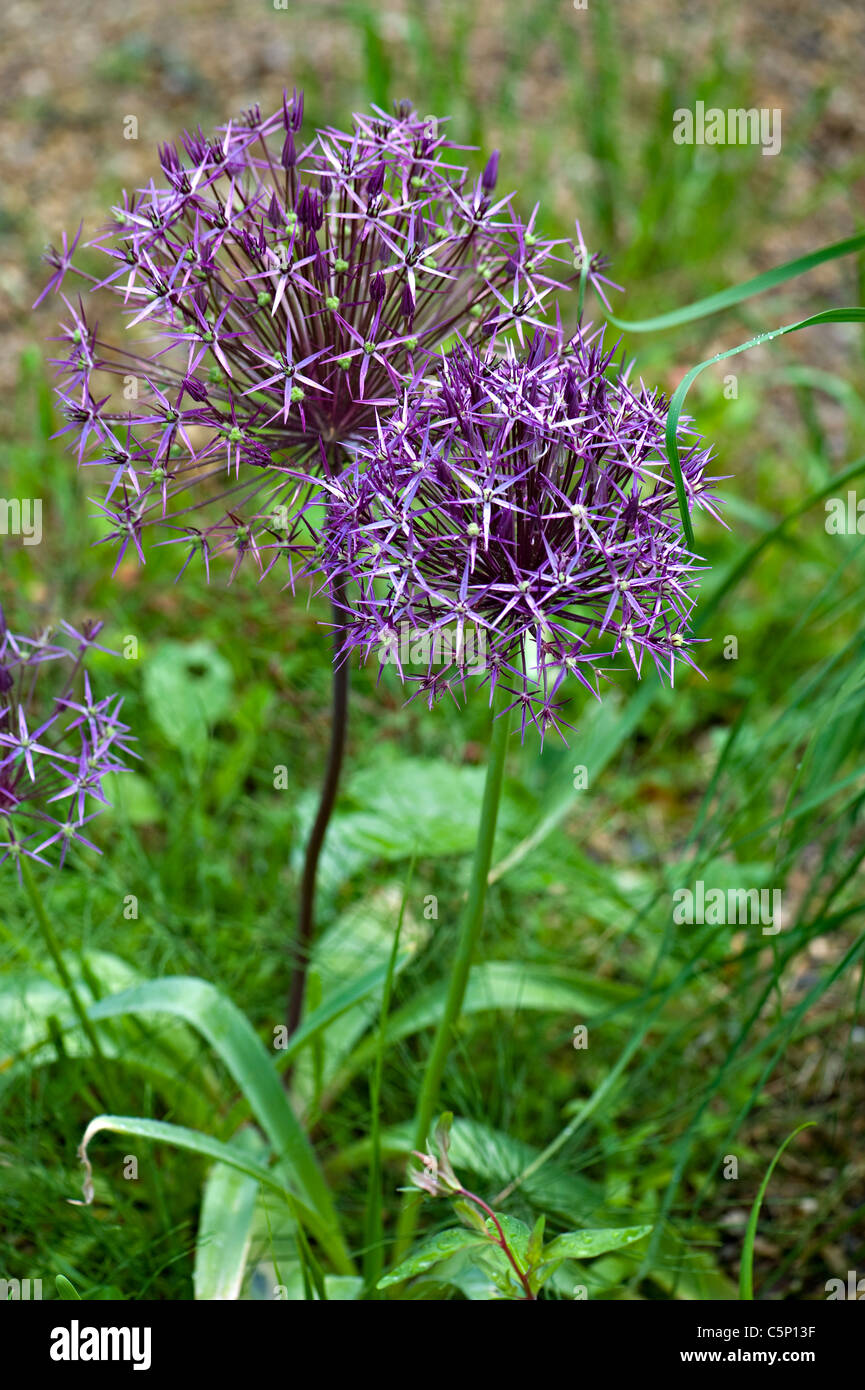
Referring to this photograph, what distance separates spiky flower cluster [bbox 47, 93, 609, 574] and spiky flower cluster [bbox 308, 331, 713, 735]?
0.46 feet

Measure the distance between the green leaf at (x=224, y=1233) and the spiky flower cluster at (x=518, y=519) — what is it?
1616mm

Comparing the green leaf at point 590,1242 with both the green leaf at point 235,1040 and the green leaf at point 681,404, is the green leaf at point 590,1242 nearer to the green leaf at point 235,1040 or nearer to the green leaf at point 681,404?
the green leaf at point 235,1040

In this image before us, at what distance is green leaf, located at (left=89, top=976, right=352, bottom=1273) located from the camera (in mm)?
3008

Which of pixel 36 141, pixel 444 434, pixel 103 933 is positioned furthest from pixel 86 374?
pixel 36 141

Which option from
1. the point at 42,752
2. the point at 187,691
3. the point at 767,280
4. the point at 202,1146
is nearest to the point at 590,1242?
A: the point at 202,1146

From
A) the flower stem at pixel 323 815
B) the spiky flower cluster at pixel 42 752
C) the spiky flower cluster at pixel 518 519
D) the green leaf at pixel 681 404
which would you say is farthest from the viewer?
the flower stem at pixel 323 815

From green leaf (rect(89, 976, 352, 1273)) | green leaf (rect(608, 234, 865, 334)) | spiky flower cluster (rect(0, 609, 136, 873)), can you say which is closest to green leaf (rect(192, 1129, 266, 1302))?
green leaf (rect(89, 976, 352, 1273))

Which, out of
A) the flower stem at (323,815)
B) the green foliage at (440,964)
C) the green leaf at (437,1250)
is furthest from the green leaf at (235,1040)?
the green leaf at (437,1250)

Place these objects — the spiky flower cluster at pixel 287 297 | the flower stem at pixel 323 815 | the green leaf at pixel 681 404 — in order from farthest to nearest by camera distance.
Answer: the flower stem at pixel 323 815 → the spiky flower cluster at pixel 287 297 → the green leaf at pixel 681 404

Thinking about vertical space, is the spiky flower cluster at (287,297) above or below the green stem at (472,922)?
above

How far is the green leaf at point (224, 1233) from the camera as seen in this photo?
316cm
